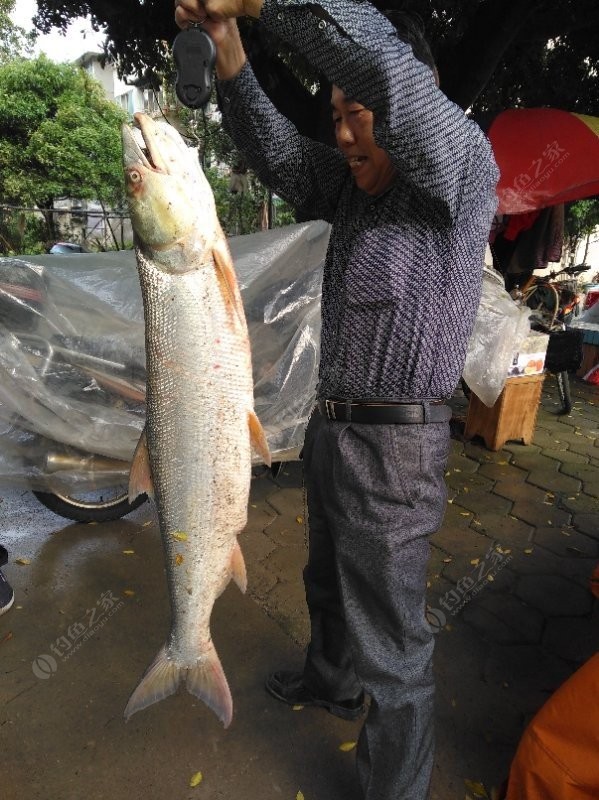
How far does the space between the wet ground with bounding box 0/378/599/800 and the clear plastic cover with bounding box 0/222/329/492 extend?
0.68 metres

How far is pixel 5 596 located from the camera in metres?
2.95

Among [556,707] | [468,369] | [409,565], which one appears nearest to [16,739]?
[409,565]

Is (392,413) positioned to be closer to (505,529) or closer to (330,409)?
(330,409)

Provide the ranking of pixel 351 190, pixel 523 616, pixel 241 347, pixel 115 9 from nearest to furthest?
pixel 241 347
pixel 351 190
pixel 523 616
pixel 115 9

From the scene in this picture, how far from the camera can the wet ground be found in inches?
84.6

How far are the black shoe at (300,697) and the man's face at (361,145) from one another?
2.11 meters

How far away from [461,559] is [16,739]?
8.84ft

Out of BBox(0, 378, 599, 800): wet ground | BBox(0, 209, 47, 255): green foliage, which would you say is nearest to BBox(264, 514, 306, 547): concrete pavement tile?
BBox(0, 378, 599, 800): wet ground

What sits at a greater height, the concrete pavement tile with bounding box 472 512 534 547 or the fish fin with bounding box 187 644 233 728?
the fish fin with bounding box 187 644 233 728

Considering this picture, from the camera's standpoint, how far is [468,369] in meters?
4.20

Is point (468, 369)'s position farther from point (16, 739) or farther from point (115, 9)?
point (115, 9)

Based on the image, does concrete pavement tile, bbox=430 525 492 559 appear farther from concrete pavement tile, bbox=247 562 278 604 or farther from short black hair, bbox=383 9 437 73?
short black hair, bbox=383 9 437 73

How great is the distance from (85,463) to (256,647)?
1.49m

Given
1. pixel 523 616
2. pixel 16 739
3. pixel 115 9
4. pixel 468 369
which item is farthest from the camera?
pixel 115 9
